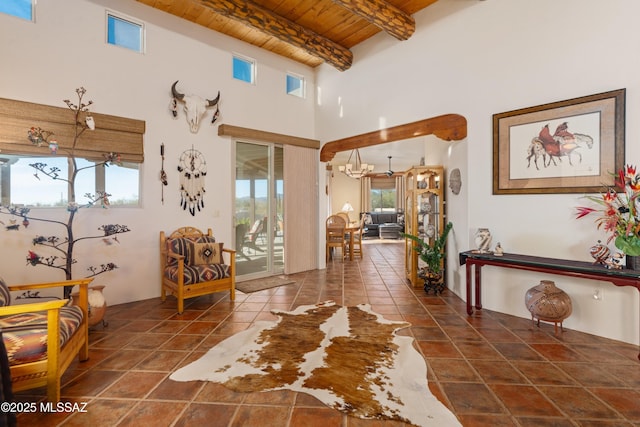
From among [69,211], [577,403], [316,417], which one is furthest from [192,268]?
[577,403]

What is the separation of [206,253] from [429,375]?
3.03 m

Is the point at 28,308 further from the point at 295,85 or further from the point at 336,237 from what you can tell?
the point at 336,237

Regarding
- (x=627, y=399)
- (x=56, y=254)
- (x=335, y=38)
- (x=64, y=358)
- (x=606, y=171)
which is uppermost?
(x=335, y=38)

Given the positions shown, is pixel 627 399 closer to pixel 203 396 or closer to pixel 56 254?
pixel 203 396

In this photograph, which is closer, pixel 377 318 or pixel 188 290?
pixel 377 318

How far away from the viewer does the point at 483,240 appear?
357cm

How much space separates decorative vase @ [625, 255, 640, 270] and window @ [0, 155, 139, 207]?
214 inches

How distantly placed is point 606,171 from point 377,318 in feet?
8.76

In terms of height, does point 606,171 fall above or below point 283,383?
above

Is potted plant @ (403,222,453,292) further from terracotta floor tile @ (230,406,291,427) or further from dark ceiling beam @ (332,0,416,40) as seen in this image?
terracotta floor tile @ (230,406,291,427)

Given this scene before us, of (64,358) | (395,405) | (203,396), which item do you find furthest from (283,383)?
(64,358)

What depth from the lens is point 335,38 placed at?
512 cm

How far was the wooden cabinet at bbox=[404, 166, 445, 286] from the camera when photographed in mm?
4680

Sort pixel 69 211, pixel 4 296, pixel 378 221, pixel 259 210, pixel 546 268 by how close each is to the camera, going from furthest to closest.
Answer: pixel 378 221
pixel 259 210
pixel 69 211
pixel 546 268
pixel 4 296
